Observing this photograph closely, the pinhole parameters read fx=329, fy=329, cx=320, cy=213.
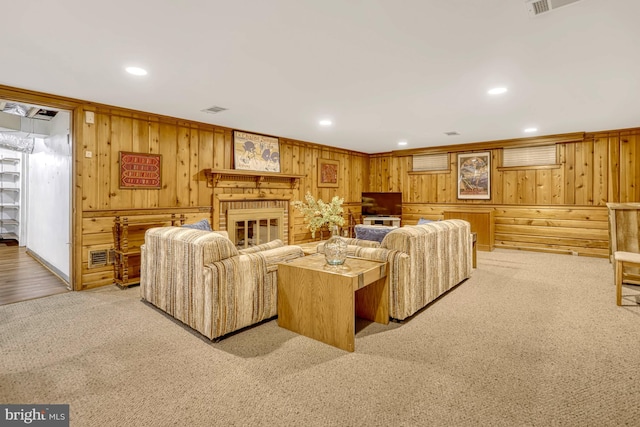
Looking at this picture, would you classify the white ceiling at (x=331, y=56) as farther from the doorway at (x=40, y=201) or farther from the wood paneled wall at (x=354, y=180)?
the doorway at (x=40, y=201)

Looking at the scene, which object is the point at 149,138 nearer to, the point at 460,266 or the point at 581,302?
the point at 460,266

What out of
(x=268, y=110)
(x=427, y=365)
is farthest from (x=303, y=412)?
(x=268, y=110)

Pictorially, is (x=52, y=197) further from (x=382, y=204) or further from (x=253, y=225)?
(x=382, y=204)

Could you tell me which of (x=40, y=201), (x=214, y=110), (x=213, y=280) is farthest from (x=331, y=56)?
(x=40, y=201)

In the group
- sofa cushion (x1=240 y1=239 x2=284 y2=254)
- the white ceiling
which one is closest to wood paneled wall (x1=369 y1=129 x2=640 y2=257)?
the white ceiling

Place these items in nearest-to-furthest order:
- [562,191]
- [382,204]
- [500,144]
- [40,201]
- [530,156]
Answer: [40,201]
[562,191]
[530,156]
[500,144]
[382,204]

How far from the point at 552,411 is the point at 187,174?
490 centimetres

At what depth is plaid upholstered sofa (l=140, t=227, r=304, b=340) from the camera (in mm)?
2562

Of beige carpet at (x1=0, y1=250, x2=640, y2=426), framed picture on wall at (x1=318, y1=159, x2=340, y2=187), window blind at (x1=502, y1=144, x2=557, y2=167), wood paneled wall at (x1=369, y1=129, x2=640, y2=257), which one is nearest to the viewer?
beige carpet at (x1=0, y1=250, x2=640, y2=426)

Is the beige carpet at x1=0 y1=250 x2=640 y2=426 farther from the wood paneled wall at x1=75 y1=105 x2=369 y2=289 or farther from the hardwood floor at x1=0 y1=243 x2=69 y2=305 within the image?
the wood paneled wall at x1=75 y1=105 x2=369 y2=289

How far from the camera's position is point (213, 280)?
99.1 inches

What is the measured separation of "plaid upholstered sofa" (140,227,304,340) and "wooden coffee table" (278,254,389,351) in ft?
0.51

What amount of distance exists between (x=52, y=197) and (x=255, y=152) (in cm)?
316

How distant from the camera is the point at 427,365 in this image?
Result: 2.22 metres
